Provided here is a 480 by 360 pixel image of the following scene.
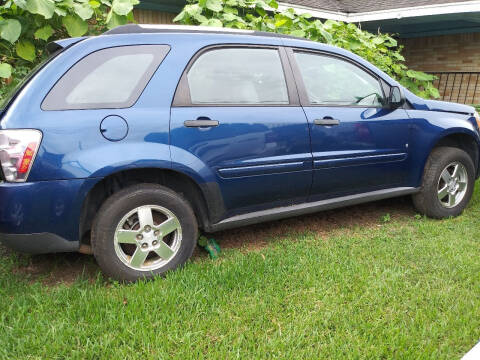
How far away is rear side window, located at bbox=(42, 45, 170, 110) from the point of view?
2524 mm

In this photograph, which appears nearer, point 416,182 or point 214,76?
point 214,76

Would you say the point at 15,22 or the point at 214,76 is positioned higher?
the point at 15,22

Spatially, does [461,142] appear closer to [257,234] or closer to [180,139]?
[257,234]

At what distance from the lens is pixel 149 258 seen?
2.89 meters

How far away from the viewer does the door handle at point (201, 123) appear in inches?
108

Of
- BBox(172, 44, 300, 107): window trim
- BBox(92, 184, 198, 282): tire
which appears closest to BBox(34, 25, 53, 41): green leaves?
BBox(172, 44, 300, 107): window trim

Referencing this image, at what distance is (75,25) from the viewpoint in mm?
4273

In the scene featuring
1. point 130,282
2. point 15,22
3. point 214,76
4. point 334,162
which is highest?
point 15,22

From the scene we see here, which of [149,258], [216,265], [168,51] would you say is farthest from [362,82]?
[149,258]

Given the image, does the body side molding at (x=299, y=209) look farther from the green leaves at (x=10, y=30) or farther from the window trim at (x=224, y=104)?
the green leaves at (x=10, y=30)

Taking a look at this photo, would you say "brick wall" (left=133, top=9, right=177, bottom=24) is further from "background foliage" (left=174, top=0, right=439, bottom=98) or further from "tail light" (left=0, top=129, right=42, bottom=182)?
"tail light" (left=0, top=129, right=42, bottom=182)

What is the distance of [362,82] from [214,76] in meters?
1.52

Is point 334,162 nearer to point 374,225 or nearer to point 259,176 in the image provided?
point 259,176

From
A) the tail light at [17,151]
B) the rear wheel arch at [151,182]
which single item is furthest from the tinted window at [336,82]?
the tail light at [17,151]
